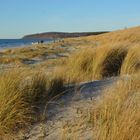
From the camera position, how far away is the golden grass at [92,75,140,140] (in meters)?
3.40

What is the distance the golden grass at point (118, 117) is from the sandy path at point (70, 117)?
0.15 m

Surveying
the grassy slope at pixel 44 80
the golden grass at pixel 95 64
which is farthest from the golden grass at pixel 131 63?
the golden grass at pixel 95 64

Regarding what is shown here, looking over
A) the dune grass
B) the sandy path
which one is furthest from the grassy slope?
the sandy path

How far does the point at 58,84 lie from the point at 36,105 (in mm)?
943

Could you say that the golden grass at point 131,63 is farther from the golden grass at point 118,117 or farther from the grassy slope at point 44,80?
the golden grass at point 118,117

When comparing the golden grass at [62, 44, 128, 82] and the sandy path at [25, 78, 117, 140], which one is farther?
the golden grass at [62, 44, 128, 82]

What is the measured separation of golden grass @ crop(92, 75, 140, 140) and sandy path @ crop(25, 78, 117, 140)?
152mm

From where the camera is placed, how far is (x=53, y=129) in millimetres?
4328

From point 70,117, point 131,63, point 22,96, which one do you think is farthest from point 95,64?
point 70,117

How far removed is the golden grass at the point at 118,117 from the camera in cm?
340

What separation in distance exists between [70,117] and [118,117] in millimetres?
1004

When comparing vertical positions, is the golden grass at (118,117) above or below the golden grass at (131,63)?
above

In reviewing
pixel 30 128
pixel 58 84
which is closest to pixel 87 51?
pixel 58 84

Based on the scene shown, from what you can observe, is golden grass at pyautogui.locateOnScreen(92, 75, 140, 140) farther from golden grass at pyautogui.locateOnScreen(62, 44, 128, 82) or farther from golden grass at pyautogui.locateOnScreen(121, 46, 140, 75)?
golden grass at pyautogui.locateOnScreen(121, 46, 140, 75)
